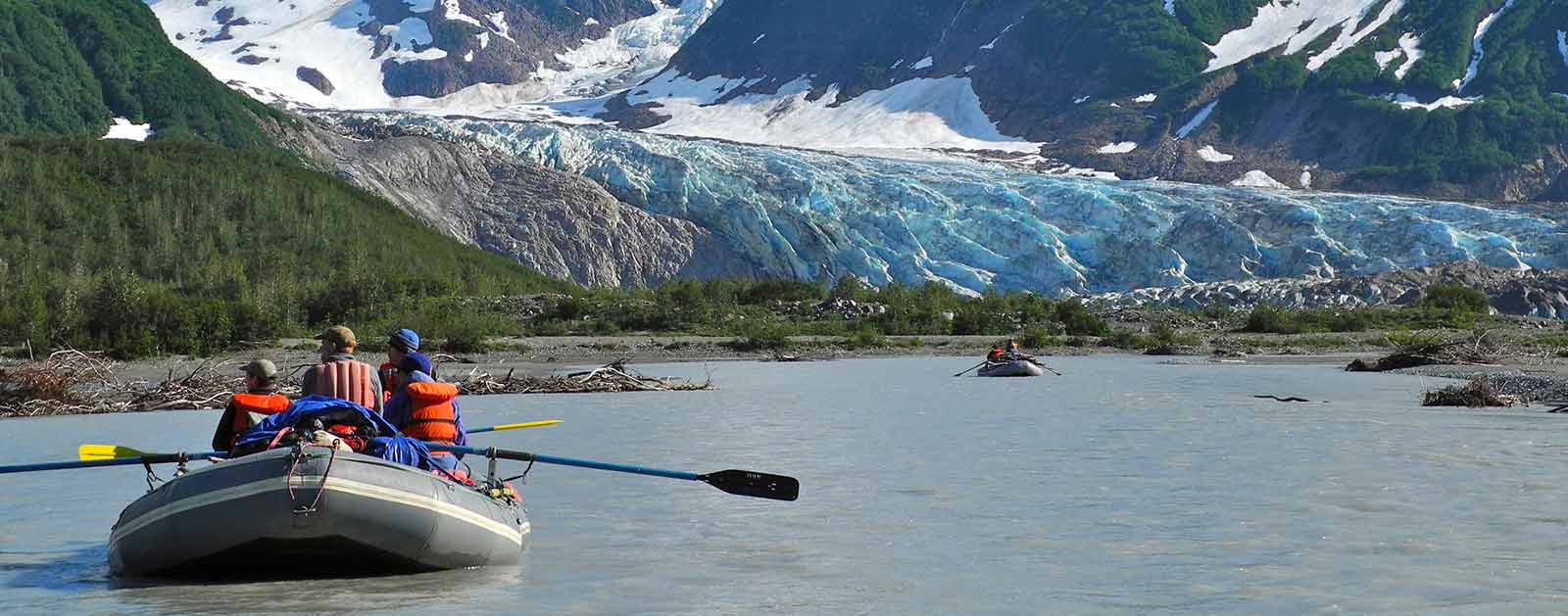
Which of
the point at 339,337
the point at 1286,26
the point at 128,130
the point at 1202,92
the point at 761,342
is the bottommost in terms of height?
the point at 761,342

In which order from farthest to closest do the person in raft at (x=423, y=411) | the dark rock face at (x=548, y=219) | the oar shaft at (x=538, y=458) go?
the dark rock face at (x=548, y=219), the person in raft at (x=423, y=411), the oar shaft at (x=538, y=458)

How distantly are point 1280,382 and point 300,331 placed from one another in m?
25.7

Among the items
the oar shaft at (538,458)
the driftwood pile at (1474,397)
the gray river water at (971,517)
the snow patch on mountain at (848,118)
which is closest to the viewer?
the gray river water at (971,517)

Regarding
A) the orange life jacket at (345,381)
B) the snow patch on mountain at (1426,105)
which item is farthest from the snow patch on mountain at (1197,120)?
the orange life jacket at (345,381)

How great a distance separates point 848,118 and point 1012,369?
11735 cm

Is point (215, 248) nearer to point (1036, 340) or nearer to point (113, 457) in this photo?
point (1036, 340)

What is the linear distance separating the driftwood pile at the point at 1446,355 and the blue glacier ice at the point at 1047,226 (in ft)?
137

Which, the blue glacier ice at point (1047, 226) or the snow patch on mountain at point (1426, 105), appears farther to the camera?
the snow patch on mountain at point (1426, 105)

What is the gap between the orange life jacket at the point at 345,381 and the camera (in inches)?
426

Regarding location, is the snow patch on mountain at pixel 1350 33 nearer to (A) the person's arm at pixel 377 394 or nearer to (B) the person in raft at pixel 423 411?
(B) the person in raft at pixel 423 411

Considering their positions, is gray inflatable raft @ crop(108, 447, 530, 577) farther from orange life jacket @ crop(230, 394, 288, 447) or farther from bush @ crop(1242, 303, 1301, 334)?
bush @ crop(1242, 303, 1301, 334)

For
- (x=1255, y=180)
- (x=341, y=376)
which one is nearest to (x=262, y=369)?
(x=341, y=376)

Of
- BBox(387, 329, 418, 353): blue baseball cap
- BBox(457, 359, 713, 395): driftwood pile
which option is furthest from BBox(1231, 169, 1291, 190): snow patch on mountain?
BBox(387, 329, 418, 353): blue baseball cap

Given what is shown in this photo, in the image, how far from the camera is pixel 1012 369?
35.3 metres
